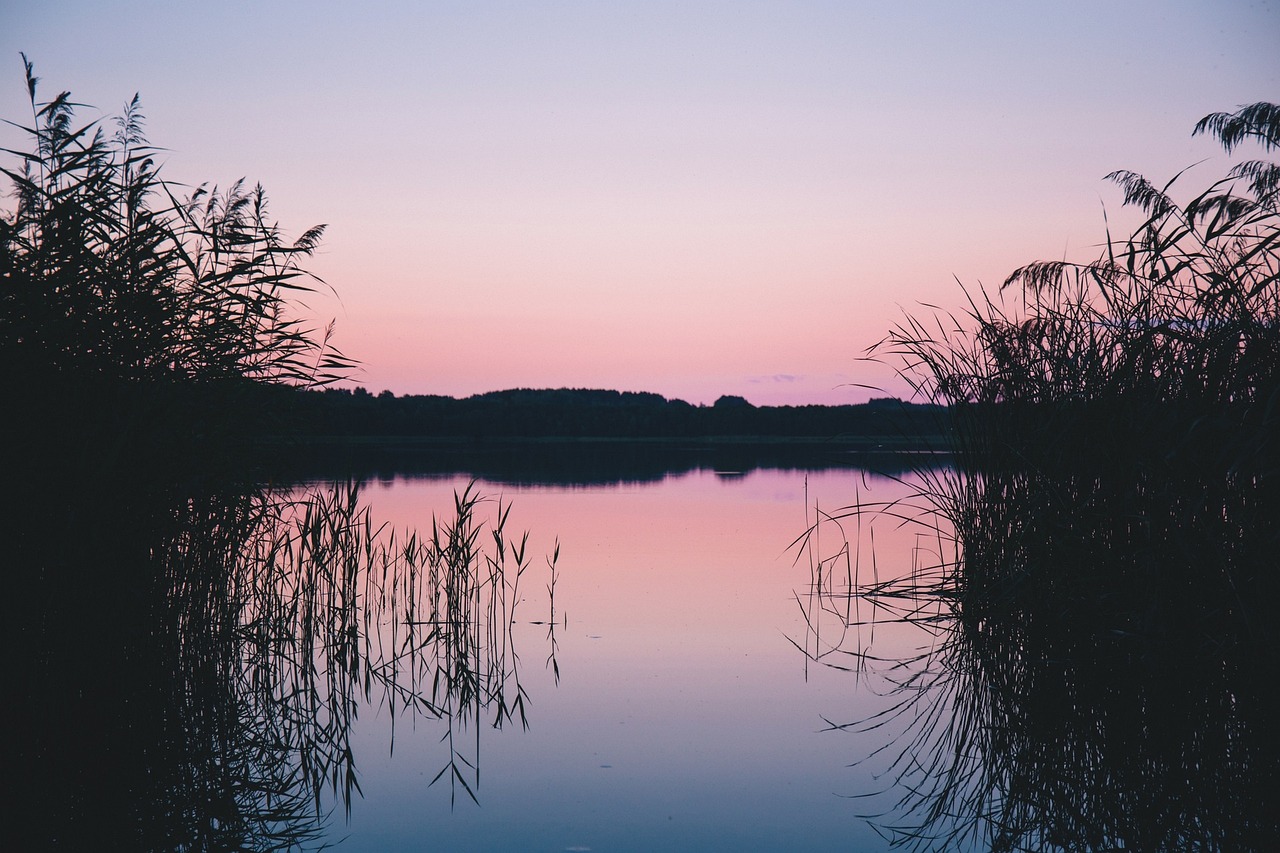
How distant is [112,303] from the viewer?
3828mm

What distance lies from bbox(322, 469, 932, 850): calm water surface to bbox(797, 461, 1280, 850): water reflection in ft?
0.78

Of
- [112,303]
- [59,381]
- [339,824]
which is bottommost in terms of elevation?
[339,824]

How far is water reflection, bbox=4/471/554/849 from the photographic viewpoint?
125 inches

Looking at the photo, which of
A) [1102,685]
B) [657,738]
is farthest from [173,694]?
[1102,685]

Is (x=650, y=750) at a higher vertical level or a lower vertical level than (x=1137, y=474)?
lower

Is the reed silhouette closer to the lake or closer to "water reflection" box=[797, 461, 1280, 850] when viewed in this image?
the lake

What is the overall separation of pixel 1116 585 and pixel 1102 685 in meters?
0.43

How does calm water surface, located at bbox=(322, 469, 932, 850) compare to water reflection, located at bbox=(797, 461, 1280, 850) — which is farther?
calm water surface, located at bbox=(322, 469, 932, 850)

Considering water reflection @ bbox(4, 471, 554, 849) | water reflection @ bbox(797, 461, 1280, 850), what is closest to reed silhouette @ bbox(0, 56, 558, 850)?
water reflection @ bbox(4, 471, 554, 849)

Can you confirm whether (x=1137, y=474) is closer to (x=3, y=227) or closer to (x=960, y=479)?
(x=960, y=479)

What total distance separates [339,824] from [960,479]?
344 cm

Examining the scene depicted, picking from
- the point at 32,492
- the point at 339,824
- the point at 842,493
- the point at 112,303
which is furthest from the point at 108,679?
the point at 842,493

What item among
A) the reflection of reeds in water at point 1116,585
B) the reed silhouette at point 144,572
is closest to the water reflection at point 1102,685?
the reflection of reeds in water at point 1116,585

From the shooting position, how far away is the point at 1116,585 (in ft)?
13.1
